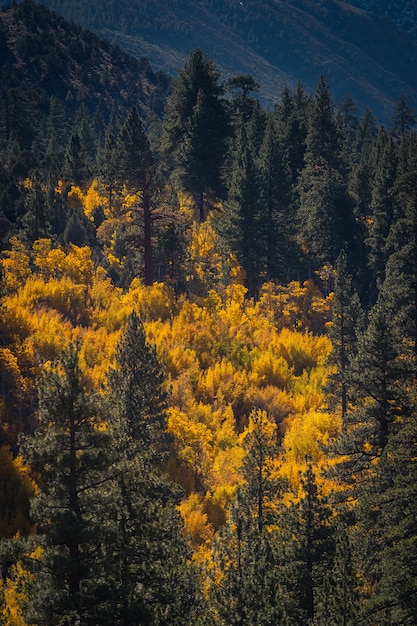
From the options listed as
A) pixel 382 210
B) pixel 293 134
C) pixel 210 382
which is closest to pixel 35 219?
pixel 210 382

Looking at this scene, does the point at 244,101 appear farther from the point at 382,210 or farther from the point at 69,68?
the point at 69,68

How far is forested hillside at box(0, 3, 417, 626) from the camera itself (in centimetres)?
1447

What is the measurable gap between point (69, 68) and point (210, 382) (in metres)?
98.2

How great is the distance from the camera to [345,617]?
14664 millimetres

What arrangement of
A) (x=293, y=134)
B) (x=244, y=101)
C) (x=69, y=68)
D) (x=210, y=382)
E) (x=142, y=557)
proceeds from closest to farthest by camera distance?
(x=142, y=557) → (x=210, y=382) → (x=293, y=134) → (x=244, y=101) → (x=69, y=68)

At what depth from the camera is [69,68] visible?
113688mm

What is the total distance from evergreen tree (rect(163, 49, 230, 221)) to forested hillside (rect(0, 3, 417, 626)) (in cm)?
17

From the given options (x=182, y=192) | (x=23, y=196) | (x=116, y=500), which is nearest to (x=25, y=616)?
(x=116, y=500)

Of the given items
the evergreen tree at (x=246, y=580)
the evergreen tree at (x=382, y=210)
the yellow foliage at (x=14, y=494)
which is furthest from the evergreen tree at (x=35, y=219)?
the evergreen tree at (x=246, y=580)

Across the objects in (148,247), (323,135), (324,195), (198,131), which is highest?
(323,135)

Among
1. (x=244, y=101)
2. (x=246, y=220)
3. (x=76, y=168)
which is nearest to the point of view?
(x=246, y=220)

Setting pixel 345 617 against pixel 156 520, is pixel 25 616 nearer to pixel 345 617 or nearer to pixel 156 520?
pixel 156 520

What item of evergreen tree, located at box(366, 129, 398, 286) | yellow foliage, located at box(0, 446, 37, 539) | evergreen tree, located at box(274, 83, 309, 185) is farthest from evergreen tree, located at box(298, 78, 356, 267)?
yellow foliage, located at box(0, 446, 37, 539)

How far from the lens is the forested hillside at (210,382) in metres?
14.5
